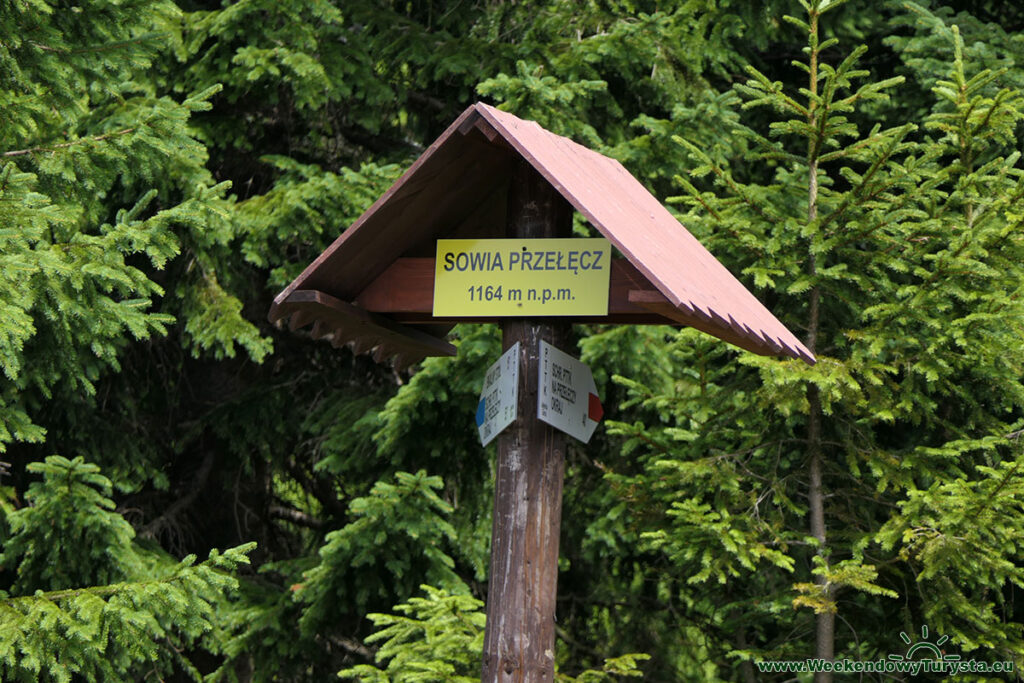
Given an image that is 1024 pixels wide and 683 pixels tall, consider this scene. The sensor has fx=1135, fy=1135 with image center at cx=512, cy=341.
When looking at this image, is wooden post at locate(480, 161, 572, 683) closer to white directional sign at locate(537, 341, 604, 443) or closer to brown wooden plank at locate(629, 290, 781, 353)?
white directional sign at locate(537, 341, 604, 443)

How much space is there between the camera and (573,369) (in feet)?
11.8

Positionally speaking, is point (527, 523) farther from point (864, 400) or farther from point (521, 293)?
point (864, 400)

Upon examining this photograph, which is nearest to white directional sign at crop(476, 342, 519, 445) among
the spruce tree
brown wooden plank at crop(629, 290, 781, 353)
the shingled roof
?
the shingled roof

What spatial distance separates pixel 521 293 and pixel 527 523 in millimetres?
706

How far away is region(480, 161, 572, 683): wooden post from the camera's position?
3.43 m

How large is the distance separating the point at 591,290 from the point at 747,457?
244cm

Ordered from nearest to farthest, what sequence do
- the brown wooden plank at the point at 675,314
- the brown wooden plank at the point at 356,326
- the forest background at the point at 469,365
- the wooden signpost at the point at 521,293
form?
the brown wooden plank at the point at 675,314 < the wooden signpost at the point at 521,293 < the brown wooden plank at the point at 356,326 < the forest background at the point at 469,365

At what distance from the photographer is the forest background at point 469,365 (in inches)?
196

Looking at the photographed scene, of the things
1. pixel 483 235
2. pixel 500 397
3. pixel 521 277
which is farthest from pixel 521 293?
pixel 483 235

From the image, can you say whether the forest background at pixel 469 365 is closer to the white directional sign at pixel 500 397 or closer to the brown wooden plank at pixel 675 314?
the brown wooden plank at pixel 675 314

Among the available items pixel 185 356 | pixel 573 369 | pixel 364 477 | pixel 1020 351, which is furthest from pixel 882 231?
pixel 185 356

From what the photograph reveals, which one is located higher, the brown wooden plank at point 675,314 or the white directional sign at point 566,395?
the brown wooden plank at point 675,314

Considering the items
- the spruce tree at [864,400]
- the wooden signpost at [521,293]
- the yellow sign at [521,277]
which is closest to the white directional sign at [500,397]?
the wooden signpost at [521,293]

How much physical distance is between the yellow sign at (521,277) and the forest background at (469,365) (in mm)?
1739
